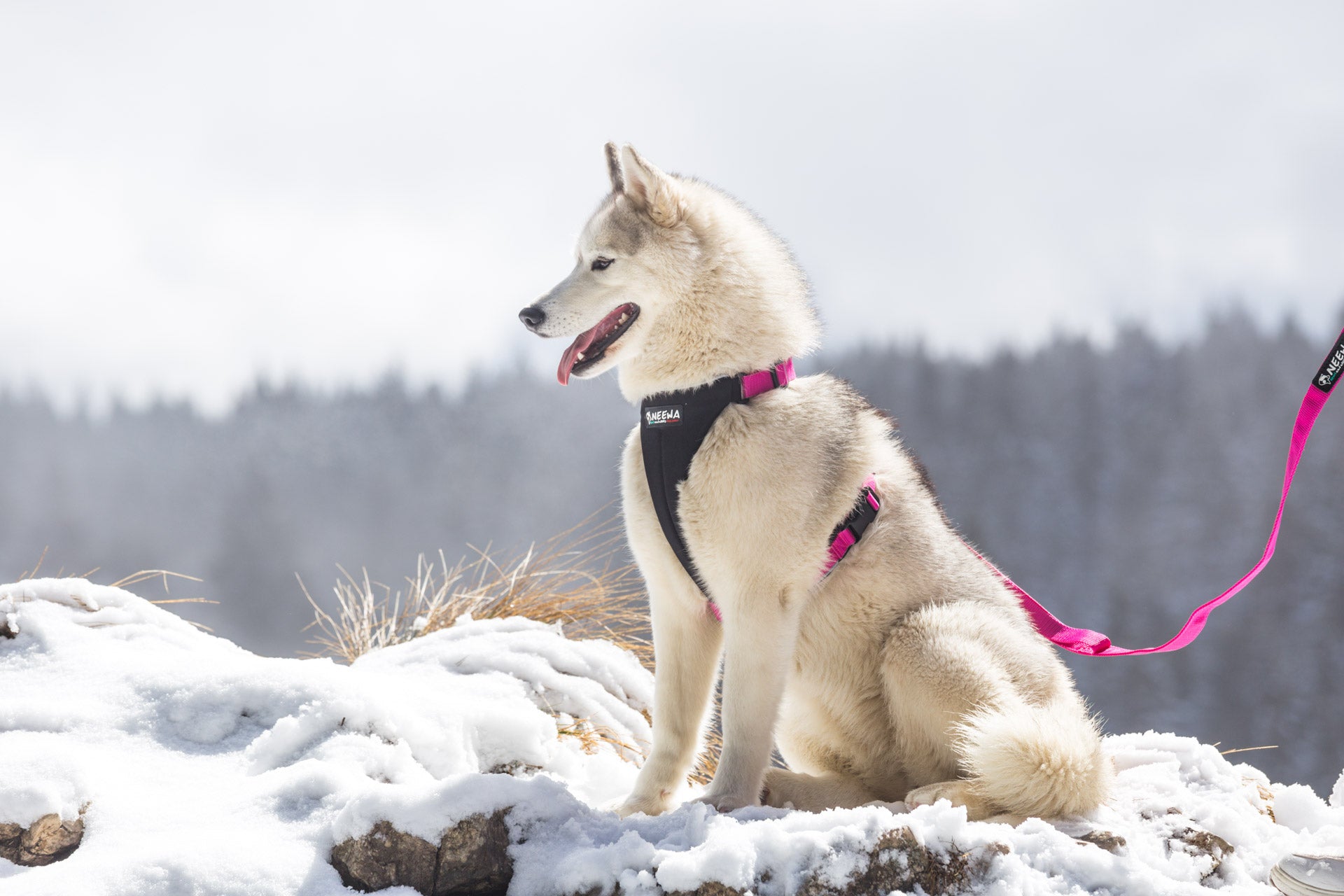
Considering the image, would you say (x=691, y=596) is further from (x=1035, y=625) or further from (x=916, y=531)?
(x=1035, y=625)

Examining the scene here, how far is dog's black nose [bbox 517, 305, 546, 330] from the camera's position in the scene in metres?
2.17

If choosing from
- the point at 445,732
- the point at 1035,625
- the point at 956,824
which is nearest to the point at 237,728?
the point at 445,732

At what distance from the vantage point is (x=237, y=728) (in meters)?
2.16

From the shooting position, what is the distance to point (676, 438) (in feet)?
7.11

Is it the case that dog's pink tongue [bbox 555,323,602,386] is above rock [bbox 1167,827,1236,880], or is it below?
above

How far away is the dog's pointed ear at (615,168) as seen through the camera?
236 cm

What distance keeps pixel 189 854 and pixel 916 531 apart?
176cm

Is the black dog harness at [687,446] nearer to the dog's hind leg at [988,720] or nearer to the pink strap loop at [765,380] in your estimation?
the pink strap loop at [765,380]

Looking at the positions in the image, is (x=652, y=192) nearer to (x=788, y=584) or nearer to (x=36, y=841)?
(x=788, y=584)

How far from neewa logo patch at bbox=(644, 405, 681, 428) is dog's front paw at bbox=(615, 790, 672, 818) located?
942 millimetres

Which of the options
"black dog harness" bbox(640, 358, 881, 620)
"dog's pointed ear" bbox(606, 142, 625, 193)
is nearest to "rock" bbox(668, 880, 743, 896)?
"black dog harness" bbox(640, 358, 881, 620)

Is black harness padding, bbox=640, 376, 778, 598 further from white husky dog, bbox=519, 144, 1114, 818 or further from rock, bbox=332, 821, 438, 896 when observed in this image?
rock, bbox=332, 821, 438, 896

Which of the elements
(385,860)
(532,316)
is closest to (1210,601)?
(532,316)

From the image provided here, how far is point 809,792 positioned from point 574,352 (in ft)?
4.29
